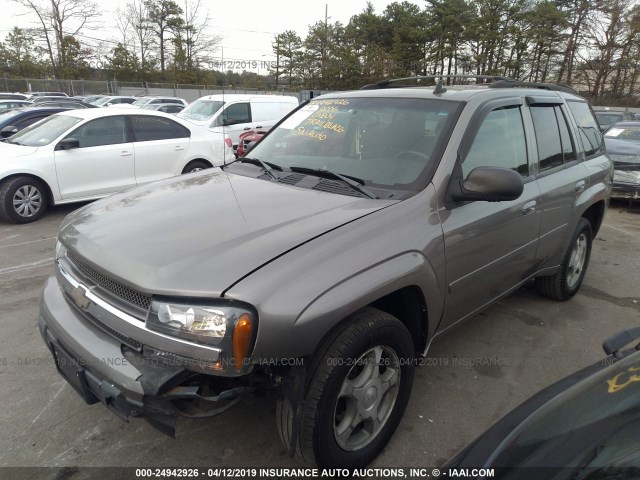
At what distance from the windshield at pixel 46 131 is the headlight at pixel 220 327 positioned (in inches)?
247

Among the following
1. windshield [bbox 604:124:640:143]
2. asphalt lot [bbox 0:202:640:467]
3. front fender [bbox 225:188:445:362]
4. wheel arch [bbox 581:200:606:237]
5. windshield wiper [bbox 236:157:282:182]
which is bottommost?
asphalt lot [bbox 0:202:640:467]

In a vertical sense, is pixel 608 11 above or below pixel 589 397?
above

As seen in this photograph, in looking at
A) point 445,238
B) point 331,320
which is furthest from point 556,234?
point 331,320

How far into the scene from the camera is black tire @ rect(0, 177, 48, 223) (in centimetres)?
639

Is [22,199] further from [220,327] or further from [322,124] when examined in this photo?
[220,327]

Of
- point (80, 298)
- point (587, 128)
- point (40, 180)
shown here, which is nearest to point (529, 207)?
point (587, 128)

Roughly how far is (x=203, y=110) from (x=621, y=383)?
12875mm

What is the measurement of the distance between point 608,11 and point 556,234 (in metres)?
40.8

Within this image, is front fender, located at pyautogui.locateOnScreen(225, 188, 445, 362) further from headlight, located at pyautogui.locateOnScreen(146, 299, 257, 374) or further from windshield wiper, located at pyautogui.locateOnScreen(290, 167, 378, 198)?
windshield wiper, located at pyautogui.locateOnScreen(290, 167, 378, 198)

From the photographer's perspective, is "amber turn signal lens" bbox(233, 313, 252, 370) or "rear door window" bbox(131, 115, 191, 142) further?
"rear door window" bbox(131, 115, 191, 142)

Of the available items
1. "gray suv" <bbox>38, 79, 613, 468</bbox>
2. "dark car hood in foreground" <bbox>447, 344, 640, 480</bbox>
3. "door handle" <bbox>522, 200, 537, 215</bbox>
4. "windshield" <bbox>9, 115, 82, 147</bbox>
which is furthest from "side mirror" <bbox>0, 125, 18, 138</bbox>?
"dark car hood in foreground" <bbox>447, 344, 640, 480</bbox>

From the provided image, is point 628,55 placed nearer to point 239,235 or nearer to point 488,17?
point 488,17

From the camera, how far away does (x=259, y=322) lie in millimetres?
1697

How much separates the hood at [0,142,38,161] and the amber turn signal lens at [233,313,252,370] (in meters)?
6.40
